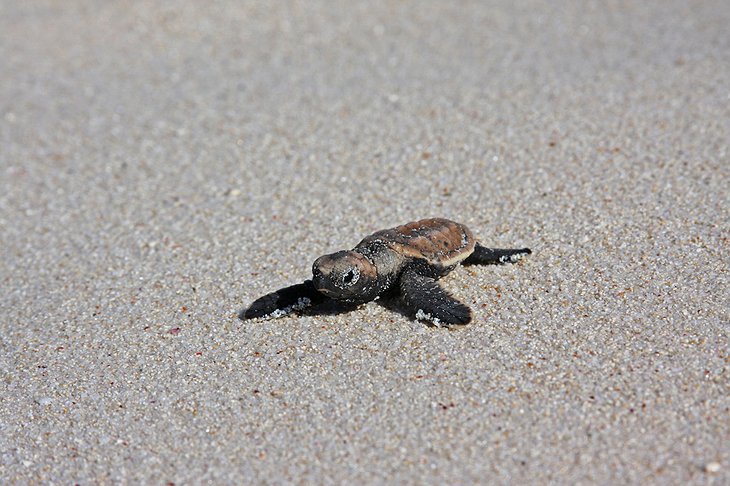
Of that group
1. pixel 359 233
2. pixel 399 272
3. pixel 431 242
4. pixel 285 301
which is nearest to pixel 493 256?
pixel 431 242

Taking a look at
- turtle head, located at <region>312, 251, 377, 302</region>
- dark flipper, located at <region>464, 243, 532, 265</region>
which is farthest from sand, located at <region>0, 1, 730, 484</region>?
turtle head, located at <region>312, 251, 377, 302</region>

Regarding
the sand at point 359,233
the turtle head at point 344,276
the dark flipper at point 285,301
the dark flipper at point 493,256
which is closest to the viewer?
the sand at point 359,233

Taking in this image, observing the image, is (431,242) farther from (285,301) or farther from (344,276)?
(285,301)

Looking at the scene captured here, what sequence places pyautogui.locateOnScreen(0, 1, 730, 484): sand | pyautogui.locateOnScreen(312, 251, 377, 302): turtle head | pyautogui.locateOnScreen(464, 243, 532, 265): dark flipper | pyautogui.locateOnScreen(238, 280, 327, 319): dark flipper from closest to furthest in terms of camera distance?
pyautogui.locateOnScreen(0, 1, 730, 484): sand → pyautogui.locateOnScreen(312, 251, 377, 302): turtle head → pyautogui.locateOnScreen(238, 280, 327, 319): dark flipper → pyautogui.locateOnScreen(464, 243, 532, 265): dark flipper

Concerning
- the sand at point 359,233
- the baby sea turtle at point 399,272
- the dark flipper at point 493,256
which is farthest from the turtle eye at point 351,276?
the dark flipper at point 493,256

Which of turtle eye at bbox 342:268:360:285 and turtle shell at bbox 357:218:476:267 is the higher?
turtle shell at bbox 357:218:476:267

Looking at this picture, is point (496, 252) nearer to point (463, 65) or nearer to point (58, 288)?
point (58, 288)

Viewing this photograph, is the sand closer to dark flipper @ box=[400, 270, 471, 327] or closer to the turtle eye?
dark flipper @ box=[400, 270, 471, 327]

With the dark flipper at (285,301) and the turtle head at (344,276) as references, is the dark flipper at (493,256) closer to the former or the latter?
the turtle head at (344,276)
